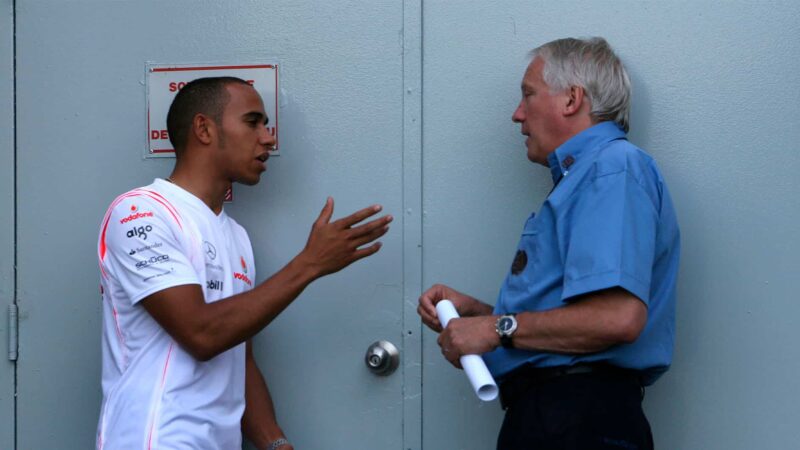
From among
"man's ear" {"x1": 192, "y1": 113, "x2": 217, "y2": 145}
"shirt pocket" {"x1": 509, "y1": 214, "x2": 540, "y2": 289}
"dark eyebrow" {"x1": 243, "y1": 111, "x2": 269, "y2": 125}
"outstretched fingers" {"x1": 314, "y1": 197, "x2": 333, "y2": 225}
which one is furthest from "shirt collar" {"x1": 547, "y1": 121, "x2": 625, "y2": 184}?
"man's ear" {"x1": 192, "y1": 113, "x2": 217, "y2": 145}

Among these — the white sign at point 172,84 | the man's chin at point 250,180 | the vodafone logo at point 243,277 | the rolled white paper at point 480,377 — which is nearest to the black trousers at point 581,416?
the rolled white paper at point 480,377

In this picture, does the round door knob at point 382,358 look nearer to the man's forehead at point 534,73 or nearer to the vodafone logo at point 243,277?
the vodafone logo at point 243,277

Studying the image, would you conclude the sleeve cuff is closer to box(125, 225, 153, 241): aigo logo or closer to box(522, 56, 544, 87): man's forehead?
box(522, 56, 544, 87): man's forehead

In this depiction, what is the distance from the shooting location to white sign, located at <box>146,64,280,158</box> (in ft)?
10.6

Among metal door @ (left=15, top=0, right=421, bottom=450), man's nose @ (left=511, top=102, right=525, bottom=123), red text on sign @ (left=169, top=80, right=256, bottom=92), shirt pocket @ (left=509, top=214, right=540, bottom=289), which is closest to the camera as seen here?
shirt pocket @ (left=509, top=214, right=540, bottom=289)

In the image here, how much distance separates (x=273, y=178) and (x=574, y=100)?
97 centimetres

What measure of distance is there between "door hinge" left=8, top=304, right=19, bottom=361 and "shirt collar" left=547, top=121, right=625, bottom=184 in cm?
173

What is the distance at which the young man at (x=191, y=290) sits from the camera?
2689 millimetres

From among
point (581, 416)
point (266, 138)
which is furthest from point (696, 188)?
point (266, 138)

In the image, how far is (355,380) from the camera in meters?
3.13

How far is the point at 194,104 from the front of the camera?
3031 millimetres

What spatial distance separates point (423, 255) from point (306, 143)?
49cm

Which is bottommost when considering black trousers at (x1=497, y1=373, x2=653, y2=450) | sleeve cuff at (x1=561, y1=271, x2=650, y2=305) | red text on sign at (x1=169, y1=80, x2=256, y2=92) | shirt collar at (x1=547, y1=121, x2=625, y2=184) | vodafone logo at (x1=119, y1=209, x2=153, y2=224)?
black trousers at (x1=497, y1=373, x2=653, y2=450)

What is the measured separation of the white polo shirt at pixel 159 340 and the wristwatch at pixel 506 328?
790 millimetres
